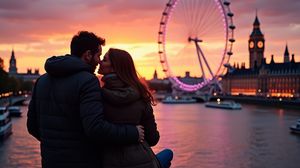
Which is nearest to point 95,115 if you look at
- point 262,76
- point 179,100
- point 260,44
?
point 179,100

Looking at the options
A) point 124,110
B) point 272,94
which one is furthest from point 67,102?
point 272,94

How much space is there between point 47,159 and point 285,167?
9077 mm

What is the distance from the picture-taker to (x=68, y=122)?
141 cm

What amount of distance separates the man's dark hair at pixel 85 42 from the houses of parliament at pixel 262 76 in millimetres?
47621

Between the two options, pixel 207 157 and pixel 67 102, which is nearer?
pixel 67 102

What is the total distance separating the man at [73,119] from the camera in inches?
53.2

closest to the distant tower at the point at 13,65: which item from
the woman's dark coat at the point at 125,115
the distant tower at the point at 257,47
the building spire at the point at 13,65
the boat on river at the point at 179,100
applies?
the building spire at the point at 13,65

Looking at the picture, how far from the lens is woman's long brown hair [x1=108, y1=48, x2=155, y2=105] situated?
1434mm

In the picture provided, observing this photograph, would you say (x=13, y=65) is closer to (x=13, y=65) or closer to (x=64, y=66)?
(x=13, y=65)

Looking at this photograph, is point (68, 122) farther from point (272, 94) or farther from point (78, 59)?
point (272, 94)

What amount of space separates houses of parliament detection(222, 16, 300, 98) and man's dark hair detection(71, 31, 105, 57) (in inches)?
1875

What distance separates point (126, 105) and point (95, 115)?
0.36 ft

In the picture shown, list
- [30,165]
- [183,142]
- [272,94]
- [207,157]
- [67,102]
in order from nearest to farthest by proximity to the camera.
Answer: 1. [67,102]
2. [30,165]
3. [207,157]
4. [183,142]
5. [272,94]

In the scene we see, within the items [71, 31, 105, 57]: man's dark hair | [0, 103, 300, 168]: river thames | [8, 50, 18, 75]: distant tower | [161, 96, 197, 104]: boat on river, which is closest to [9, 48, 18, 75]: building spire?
[8, 50, 18, 75]: distant tower
